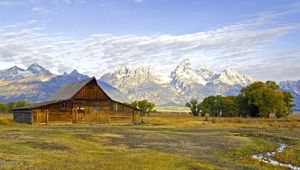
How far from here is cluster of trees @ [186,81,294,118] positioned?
122 meters

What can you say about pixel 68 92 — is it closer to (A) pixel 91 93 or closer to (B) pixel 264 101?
(A) pixel 91 93

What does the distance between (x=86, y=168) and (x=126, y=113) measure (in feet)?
232

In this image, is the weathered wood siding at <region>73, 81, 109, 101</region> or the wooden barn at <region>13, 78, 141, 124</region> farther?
the weathered wood siding at <region>73, 81, 109, 101</region>

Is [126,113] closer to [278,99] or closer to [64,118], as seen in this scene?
[64,118]

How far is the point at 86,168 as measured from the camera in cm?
2483

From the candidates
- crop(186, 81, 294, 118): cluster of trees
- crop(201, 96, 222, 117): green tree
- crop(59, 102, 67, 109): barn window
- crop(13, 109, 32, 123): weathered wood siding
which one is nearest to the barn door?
crop(13, 109, 32, 123): weathered wood siding

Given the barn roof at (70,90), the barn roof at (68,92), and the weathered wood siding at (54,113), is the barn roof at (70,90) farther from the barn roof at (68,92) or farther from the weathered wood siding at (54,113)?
the weathered wood siding at (54,113)

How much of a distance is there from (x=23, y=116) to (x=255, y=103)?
2785 inches

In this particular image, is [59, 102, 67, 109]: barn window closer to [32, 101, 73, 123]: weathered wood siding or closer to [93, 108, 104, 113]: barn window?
[32, 101, 73, 123]: weathered wood siding

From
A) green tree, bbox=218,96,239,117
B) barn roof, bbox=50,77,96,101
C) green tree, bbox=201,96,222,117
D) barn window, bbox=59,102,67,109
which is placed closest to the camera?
barn window, bbox=59,102,67,109

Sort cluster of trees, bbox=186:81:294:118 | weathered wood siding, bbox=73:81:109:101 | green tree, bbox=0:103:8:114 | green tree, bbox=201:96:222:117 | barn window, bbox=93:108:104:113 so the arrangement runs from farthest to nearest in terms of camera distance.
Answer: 1. green tree, bbox=0:103:8:114
2. green tree, bbox=201:96:222:117
3. cluster of trees, bbox=186:81:294:118
4. barn window, bbox=93:108:104:113
5. weathered wood siding, bbox=73:81:109:101

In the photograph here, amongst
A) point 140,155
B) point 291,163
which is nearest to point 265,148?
point 291,163

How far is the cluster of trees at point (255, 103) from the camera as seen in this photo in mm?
122250

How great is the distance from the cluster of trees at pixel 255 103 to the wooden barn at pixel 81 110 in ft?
149
